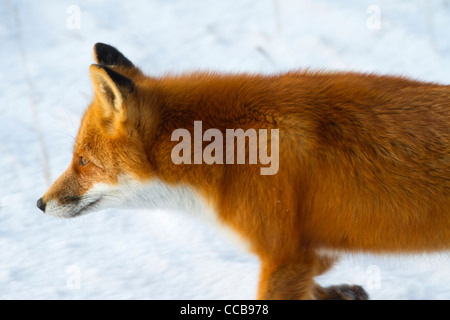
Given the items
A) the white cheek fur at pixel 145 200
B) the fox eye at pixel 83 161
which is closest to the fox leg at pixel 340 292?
the white cheek fur at pixel 145 200

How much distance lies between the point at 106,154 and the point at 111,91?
1.11 feet

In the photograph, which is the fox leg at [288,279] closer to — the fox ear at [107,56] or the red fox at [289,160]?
the red fox at [289,160]

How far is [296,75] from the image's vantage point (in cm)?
283

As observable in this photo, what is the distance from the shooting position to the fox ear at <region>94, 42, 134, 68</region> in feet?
10.0

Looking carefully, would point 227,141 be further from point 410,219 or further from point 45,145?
point 45,145

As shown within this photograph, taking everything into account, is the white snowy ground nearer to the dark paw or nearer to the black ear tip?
the dark paw

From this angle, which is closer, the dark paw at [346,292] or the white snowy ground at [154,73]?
the dark paw at [346,292]

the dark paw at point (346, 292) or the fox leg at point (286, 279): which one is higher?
the fox leg at point (286, 279)

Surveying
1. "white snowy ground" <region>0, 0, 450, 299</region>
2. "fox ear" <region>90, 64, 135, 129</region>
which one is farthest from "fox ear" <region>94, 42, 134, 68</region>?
"white snowy ground" <region>0, 0, 450, 299</region>

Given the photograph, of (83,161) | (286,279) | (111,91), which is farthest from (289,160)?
(83,161)

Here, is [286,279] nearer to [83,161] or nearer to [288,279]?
[288,279]

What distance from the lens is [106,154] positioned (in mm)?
2650

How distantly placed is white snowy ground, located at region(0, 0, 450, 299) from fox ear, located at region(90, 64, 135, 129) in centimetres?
87

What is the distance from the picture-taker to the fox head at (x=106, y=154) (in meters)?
2.54
